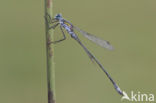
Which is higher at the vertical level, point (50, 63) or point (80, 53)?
point (80, 53)

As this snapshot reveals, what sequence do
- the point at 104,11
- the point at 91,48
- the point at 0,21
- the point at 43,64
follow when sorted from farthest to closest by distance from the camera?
the point at 104,11 → the point at 0,21 → the point at 91,48 → the point at 43,64

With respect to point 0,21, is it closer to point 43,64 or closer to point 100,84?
point 43,64

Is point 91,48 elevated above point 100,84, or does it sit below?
above

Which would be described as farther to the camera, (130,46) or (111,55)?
(130,46)

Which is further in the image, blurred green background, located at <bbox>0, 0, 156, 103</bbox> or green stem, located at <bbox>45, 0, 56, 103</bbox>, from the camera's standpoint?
blurred green background, located at <bbox>0, 0, 156, 103</bbox>

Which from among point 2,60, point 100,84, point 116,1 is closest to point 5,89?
point 2,60

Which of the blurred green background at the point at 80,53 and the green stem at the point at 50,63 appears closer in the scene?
the green stem at the point at 50,63

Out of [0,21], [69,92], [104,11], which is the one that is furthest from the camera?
[104,11]

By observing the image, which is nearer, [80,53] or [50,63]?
[50,63]
